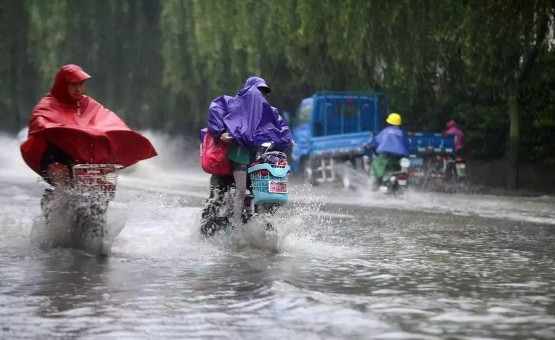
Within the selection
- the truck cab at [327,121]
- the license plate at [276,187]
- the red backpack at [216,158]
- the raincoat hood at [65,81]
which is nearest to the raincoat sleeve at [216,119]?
the red backpack at [216,158]

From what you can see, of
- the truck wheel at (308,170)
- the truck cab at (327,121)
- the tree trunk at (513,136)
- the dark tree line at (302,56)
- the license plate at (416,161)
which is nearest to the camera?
the dark tree line at (302,56)

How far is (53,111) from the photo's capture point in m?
9.69

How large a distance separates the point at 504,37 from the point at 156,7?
1794 centimetres

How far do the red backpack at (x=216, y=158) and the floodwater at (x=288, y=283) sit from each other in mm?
646

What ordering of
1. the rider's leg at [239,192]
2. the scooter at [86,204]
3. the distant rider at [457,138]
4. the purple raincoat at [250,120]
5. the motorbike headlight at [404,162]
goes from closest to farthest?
the scooter at [86,204], the purple raincoat at [250,120], the rider's leg at [239,192], the motorbike headlight at [404,162], the distant rider at [457,138]

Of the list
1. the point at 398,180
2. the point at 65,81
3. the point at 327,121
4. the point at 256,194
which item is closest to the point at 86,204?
the point at 65,81

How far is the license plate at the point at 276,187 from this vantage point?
9.84 metres

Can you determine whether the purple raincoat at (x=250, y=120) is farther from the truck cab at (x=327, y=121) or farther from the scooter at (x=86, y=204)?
the truck cab at (x=327, y=121)

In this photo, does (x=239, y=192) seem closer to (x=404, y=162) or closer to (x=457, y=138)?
(x=404, y=162)

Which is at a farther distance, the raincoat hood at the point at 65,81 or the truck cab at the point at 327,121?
the truck cab at the point at 327,121

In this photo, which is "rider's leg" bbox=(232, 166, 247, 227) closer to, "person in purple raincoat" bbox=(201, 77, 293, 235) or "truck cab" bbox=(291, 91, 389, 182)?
"person in purple raincoat" bbox=(201, 77, 293, 235)

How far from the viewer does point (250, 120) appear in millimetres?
10016

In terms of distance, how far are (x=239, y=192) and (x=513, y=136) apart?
1675cm

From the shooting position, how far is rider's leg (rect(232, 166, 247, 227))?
10.1m
